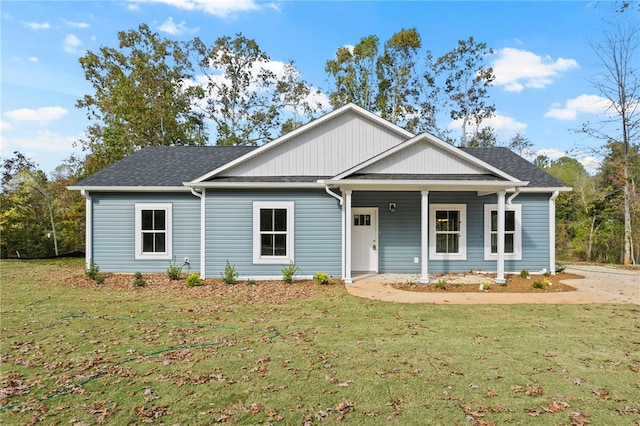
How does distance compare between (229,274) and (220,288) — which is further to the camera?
(229,274)

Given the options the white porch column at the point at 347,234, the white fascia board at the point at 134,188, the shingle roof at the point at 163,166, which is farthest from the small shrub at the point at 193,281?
the white porch column at the point at 347,234

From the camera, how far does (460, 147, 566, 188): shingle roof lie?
12135 mm

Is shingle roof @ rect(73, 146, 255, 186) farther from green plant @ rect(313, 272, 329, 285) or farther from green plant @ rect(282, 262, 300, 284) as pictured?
green plant @ rect(313, 272, 329, 285)

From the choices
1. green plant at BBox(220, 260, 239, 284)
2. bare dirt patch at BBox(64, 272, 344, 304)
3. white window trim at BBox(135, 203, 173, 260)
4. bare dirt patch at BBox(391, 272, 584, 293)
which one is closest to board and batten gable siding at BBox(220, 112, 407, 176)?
white window trim at BBox(135, 203, 173, 260)

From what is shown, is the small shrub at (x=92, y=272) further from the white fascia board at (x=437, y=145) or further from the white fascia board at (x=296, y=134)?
the white fascia board at (x=437, y=145)

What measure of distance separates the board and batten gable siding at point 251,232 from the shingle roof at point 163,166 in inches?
88.6

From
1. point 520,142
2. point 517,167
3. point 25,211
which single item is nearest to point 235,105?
point 25,211

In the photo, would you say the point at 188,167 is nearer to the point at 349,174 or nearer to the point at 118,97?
the point at 349,174

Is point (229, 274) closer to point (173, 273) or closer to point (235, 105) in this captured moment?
point (173, 273)

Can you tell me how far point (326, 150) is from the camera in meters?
11.6

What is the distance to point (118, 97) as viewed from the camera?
22672 mm

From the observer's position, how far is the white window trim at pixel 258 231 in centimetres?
1104

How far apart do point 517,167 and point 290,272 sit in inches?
375

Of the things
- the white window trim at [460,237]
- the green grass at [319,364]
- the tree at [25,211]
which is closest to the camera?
the green grass at [319,364]
